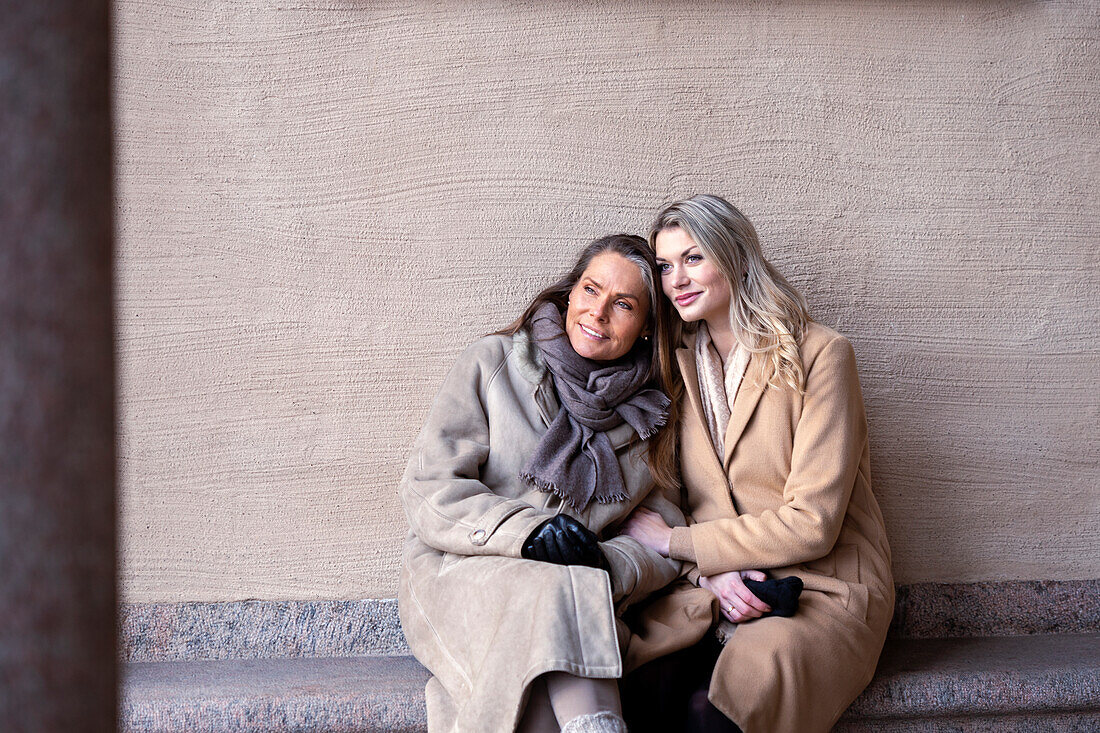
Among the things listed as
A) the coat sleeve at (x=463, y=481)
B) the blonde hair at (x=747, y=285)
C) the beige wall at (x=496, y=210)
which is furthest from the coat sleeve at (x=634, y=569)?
the beige wall at (x=496, y=210)

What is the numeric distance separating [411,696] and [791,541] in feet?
3.62

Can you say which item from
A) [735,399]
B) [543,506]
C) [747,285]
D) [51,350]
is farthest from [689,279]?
[51,350]

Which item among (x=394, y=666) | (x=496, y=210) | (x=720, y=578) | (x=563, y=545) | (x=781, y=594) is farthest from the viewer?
(x=496, y=210)

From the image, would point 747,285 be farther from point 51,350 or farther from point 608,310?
point 51,350

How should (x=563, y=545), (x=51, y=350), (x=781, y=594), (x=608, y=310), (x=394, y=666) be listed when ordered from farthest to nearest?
(x=394, y=666) < (x=608, y=310) < (x=781, y=594) < (x=563, y=545) < (x=51, y=350)

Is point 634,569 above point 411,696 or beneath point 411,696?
above

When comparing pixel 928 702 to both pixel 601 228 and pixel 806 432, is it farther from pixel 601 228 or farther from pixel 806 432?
pixel 601 228

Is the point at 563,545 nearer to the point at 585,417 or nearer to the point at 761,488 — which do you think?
the point at 585,417

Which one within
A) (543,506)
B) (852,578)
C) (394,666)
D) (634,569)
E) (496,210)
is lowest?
(394,666)

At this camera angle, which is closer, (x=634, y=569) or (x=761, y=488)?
(x=634, y=569)

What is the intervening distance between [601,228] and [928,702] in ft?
Answer: 5.64

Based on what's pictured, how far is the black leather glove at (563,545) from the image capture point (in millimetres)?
2125

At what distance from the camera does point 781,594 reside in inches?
88.7

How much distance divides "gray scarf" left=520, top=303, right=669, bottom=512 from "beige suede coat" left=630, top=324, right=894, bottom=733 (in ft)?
0.52
